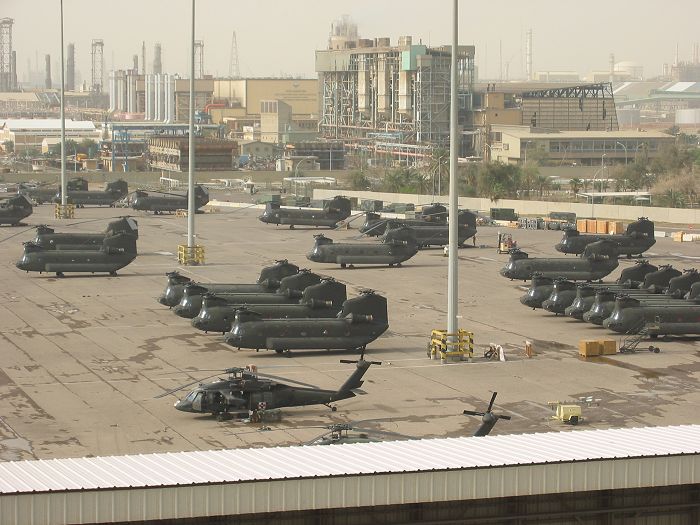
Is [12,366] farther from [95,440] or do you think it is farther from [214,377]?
[95,440]

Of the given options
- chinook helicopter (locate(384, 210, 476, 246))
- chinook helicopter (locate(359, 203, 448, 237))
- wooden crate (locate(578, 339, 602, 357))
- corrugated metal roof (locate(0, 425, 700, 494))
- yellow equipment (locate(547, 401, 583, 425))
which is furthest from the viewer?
chinook helicopter (locate(359, 203, 448, 237))

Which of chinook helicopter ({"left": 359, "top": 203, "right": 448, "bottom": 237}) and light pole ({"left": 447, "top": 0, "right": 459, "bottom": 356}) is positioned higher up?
light pole ({"left": 447, "top": 0, "right": 459, "bottom": 356})

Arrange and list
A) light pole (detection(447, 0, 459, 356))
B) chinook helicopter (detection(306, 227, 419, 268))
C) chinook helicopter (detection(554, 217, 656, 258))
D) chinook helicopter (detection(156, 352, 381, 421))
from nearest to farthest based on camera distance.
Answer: chinook helicopter (detection(156, 352, 381, 421)), light pole (detection(447, 0, 459, 356)), chinook helicopter (detection(306, 227, 419, 268)), chinook helicopter (detection(554, 217, 656, 258))

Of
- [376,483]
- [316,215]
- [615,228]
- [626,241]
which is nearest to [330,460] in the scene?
[376,483]

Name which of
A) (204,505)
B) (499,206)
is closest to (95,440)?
(204,505)

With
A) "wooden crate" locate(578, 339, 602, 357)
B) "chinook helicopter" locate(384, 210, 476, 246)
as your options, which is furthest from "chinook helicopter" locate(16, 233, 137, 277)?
"wooden crate" locate(578, 339, 602, 357)

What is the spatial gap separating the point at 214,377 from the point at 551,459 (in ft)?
86.6

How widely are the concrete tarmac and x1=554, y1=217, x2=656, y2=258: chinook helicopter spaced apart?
23.9ft

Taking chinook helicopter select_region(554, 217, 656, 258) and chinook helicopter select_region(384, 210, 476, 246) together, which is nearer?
chinook helicopter select_region(554, 217, 656, 258)

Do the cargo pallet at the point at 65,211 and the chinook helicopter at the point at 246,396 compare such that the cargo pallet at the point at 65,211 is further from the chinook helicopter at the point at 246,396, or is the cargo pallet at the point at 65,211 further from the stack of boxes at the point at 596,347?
the chinook helicopter at the point at 246,396

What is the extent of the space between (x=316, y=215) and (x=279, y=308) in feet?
186

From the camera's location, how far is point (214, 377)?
2072 inches

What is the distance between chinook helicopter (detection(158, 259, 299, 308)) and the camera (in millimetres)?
68188

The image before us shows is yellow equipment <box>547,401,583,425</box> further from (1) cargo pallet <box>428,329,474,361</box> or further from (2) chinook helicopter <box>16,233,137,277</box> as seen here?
(2) chinook helicopter <box>16,233,137,277</box>
